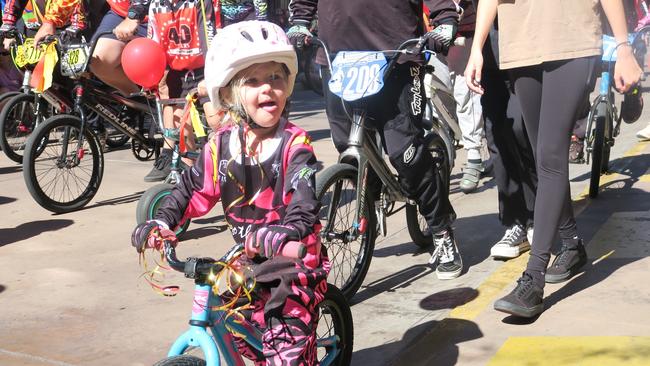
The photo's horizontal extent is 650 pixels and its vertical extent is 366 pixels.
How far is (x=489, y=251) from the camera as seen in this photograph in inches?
241

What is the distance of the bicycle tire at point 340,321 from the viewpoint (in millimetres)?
3887

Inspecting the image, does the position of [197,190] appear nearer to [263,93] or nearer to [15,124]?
[263,93]

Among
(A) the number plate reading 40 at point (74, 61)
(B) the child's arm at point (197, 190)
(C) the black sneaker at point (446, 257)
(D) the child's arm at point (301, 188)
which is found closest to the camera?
(D) the child's arm at point (301, 188)

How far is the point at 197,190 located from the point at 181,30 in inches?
143

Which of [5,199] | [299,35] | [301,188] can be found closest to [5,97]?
[5,199]

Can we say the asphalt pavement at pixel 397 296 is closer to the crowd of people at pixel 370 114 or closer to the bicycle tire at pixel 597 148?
the bicycle tire at pixel 597 148

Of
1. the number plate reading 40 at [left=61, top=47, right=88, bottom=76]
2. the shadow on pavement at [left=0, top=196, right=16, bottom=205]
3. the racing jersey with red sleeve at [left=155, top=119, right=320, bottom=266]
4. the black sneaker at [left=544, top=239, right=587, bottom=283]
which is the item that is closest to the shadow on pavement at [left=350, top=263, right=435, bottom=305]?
the black sneaker at [left=544, top=239, right=587, bottom=283]

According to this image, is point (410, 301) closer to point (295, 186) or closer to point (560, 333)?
point (560, 333)

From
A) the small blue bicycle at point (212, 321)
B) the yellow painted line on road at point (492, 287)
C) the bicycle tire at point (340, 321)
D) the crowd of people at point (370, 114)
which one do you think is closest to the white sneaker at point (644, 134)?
the crowd of people at point (370, 114)

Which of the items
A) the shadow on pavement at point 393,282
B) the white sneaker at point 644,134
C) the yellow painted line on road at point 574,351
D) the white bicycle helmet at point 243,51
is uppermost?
the white bicycle helmet at point 243,51

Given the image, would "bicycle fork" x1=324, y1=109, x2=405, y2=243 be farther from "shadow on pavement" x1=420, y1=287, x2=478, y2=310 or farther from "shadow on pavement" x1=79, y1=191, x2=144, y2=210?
"shadow on pavement" x1=79, y1=191, x2=144, y2=210

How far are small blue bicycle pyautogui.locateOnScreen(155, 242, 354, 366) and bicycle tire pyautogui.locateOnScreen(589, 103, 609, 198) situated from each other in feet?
12.4

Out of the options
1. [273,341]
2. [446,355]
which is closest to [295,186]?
[273,341]

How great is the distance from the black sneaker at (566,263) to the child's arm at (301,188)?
85.8 inches
